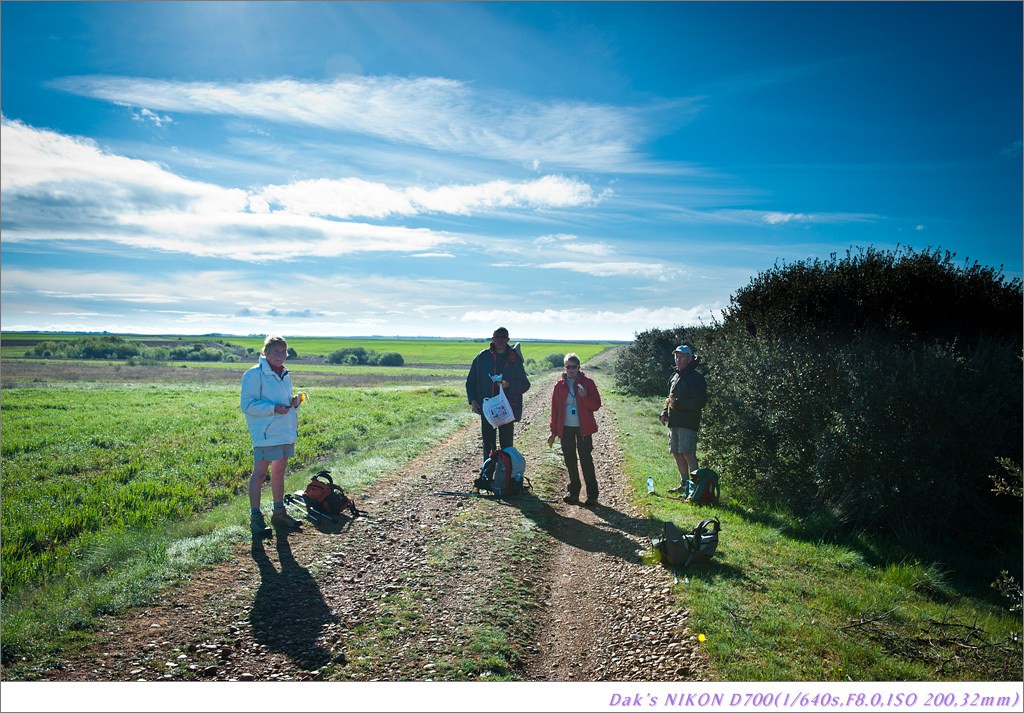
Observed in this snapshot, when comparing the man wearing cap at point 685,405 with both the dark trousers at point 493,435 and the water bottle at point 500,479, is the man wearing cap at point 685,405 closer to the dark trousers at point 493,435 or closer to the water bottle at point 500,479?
the dark trousers at point 493,435

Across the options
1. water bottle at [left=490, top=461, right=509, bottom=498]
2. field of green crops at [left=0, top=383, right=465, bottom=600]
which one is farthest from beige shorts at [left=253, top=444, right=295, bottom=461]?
water bottle at [left=490, top=461, right=509, bottom=498]

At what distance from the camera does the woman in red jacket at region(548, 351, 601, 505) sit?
9.21 metres

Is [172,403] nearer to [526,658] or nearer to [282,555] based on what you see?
[282,555]

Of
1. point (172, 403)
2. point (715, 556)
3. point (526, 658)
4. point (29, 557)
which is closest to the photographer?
point (526, 658)

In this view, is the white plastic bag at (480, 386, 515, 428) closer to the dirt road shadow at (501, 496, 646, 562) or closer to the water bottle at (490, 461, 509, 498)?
the water bottle at (490, 461, 509, 498)

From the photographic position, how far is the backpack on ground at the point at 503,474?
9672 mm

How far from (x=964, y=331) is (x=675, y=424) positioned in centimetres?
534

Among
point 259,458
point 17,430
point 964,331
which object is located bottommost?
point 17,430

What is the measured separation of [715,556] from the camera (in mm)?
6766

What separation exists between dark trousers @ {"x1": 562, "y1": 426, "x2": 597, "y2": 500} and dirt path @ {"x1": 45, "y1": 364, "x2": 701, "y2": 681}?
2.99ft

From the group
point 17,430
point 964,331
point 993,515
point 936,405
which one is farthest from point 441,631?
point 17,430

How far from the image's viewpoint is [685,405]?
929cm

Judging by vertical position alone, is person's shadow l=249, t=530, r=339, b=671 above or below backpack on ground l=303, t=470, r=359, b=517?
below

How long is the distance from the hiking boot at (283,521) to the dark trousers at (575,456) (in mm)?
4527
